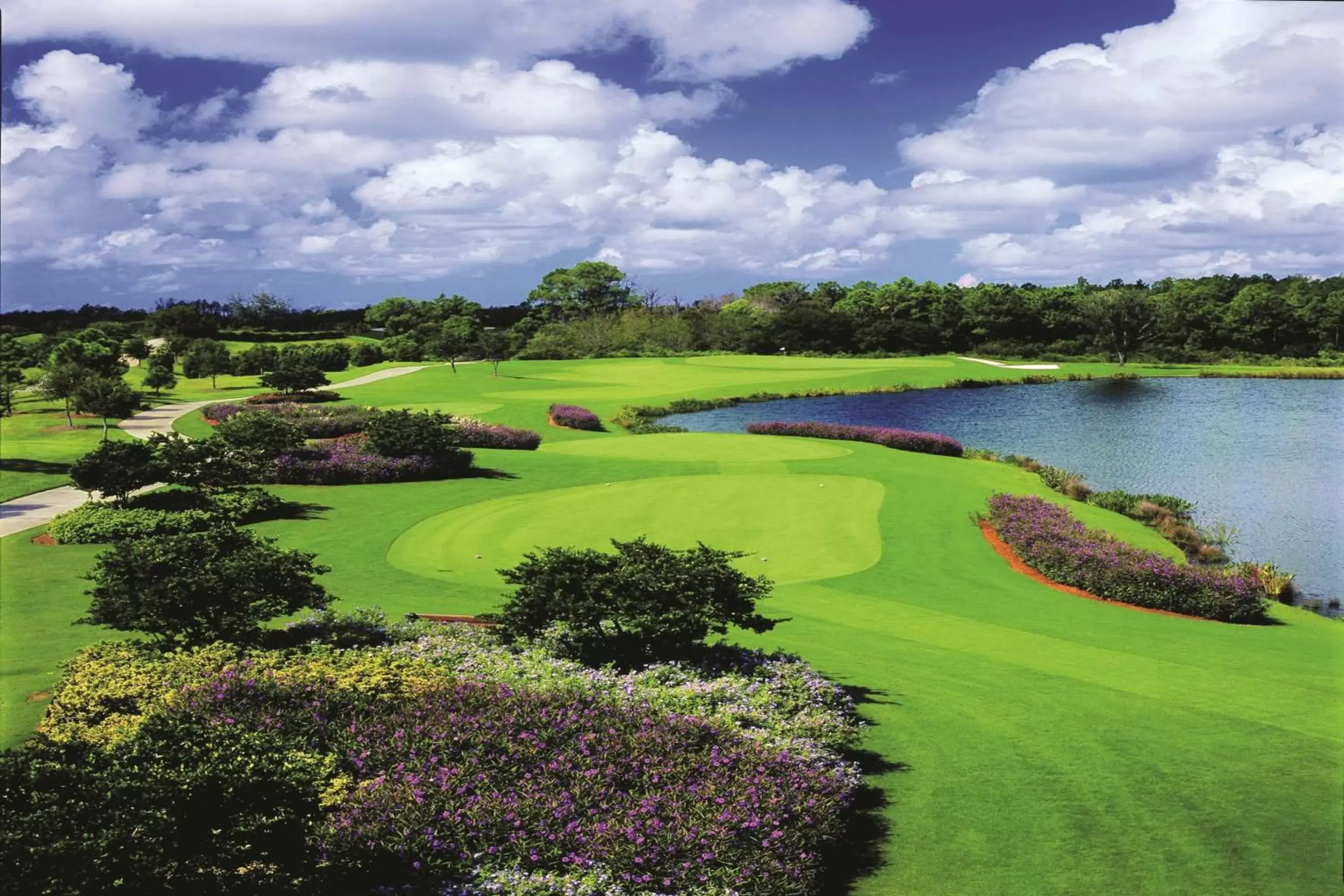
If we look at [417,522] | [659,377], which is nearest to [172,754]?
[417,522]

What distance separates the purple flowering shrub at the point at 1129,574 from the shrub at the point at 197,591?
54.5 feet

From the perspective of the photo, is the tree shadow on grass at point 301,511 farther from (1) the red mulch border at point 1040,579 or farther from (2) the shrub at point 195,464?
(1) the red mulch border at point 1040,579

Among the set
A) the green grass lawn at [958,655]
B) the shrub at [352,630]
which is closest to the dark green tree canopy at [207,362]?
the green grass lawn at [958,655]

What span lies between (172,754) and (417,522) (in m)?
19.5

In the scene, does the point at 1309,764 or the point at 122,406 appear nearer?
the point at 1309,764

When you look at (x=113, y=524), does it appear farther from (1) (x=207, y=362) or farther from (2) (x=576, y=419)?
(1) (x=207, y=362)

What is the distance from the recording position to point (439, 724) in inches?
425

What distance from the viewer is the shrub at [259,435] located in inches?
1257

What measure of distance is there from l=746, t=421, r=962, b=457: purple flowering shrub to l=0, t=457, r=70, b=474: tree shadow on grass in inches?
1310

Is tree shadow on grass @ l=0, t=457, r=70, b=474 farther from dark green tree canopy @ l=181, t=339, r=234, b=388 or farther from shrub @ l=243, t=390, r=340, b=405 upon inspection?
dark green tree canopy @ l=181, t=339, r=234, b=388

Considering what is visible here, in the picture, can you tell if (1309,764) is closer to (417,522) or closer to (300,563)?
(300,563)

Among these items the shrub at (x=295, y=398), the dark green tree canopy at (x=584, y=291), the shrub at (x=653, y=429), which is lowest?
the shrub at (x=653, y=429)

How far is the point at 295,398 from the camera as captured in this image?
61.5 m

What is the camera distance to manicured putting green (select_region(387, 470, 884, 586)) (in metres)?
23.3
